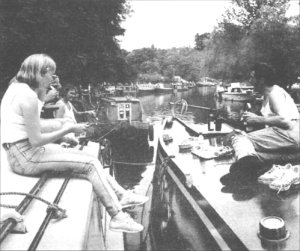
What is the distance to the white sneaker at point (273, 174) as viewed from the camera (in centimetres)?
473

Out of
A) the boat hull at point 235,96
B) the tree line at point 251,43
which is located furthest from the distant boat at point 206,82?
the boat hull at point 235,96

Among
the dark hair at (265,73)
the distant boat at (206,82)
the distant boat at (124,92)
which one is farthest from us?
the distant boat at (206,82)

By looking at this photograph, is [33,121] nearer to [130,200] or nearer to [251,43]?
[130,200]

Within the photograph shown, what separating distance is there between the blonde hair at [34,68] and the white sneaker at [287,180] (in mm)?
3127

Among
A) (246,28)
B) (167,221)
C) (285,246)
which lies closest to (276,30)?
(246,28)

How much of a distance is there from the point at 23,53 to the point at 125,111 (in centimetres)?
547

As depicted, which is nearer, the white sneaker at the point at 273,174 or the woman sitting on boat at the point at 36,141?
the woman sitting on boat at the point at 36,141

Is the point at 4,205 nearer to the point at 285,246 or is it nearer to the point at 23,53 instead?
the point at 285,246

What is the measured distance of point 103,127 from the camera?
18.3 meters

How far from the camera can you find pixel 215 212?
4332mm

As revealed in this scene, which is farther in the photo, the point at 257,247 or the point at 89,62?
the point at 89,62

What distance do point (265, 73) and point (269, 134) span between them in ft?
2.89

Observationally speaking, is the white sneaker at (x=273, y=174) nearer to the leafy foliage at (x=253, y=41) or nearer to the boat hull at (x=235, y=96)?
the leafy foliage at (x=253, y=41)

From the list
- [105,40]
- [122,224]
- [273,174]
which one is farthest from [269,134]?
[105,40]
